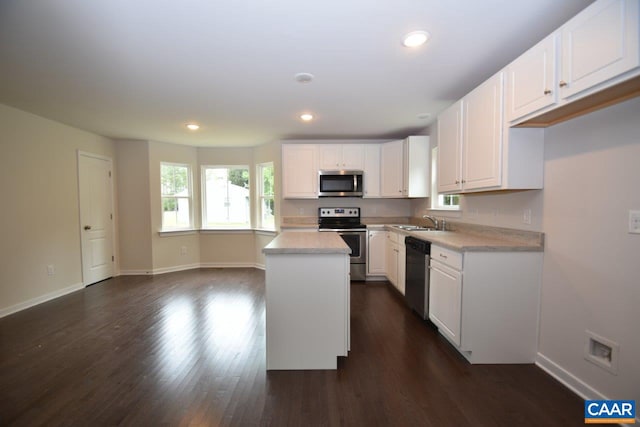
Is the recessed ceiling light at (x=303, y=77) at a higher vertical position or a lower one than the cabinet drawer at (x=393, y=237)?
higher

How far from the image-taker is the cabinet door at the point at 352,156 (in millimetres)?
4535

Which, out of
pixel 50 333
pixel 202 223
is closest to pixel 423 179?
pixel 202 223

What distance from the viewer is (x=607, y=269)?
63.7 inches

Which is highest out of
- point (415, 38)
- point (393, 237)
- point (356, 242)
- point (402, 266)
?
point (415, 38)

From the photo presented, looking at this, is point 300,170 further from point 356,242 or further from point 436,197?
point 436,197

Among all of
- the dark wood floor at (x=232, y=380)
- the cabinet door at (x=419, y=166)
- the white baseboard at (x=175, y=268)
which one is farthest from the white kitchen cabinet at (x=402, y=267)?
the white baseboard at (x=175, y=268)

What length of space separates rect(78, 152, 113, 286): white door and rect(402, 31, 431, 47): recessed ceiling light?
479 centimetres

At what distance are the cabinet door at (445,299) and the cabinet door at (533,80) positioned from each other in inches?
51.8

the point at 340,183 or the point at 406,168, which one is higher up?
the point at 406,168

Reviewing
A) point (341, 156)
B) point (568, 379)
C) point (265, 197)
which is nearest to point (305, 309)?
point (568, 379)

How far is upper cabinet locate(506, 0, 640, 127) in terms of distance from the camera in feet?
4.00

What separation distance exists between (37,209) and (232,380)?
3.61 metres

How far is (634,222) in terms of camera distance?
1.48 meters

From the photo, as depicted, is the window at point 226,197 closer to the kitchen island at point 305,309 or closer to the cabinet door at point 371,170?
the cabinet door at point 371,170
